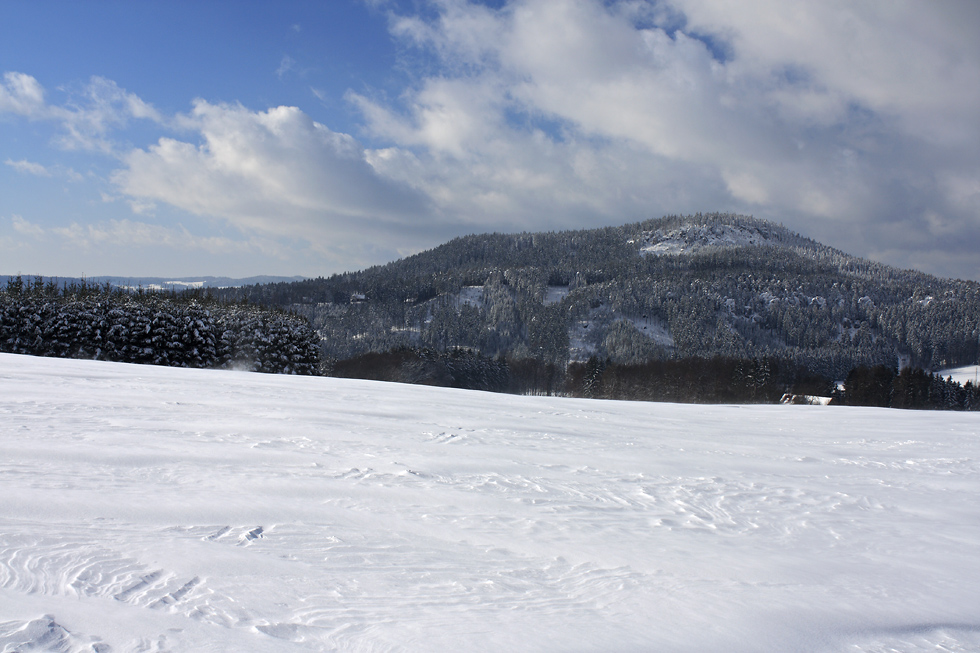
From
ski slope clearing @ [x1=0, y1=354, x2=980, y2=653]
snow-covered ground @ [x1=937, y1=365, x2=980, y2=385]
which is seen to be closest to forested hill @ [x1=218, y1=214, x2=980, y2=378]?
snow-covered ground @ [x1=937, y1=365, x2=980, y2=385]

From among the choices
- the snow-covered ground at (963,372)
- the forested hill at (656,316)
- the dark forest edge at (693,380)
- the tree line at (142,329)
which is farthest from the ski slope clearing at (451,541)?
the snow-covered ground at (963,372)

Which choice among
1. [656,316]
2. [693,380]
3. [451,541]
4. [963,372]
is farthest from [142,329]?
[656,316]

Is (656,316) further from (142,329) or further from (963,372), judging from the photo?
(142,329)

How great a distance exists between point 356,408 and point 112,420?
429cm

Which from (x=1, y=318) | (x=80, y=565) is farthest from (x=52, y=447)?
(x=1, y=318)

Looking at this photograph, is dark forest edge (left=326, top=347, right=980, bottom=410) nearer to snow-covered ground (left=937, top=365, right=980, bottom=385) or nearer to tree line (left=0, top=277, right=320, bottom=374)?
tree line (left=0, top=277, right=320, bottom=374)

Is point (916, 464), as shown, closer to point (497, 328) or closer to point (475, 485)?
point (475, 485)

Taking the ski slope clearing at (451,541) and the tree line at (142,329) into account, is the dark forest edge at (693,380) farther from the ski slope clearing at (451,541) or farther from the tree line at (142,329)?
the ski slope clearing at (451,541)

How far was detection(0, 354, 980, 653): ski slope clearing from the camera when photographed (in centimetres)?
298

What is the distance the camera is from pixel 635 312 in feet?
529

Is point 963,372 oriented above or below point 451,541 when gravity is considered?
above

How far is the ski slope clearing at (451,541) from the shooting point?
9.78 ft

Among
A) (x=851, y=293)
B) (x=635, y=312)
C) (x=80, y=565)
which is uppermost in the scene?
(x=851, y=293)

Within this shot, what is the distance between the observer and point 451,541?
423cm
